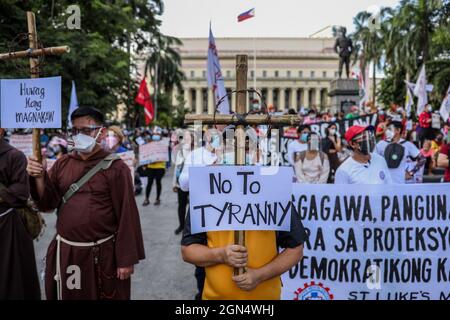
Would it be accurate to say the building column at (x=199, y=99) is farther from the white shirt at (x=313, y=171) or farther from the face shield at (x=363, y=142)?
the face shield at (x=363, y=142)

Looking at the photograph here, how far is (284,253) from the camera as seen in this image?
242 centimetres

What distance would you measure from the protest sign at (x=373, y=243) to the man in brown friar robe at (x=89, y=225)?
54.6 inches

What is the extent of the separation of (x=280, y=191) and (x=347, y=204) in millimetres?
1608

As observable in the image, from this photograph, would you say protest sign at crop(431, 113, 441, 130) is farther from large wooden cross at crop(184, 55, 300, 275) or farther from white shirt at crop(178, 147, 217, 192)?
large wooden cross at crop(184, 55, 300, 275)

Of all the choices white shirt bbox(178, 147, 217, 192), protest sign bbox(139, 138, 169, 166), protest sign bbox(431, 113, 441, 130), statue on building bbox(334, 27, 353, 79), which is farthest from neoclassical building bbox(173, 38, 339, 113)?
white shirt bbox(178, 147, 217, 192)

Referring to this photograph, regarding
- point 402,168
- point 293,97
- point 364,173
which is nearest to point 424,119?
point 402,168

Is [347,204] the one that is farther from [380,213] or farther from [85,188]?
[85,188]

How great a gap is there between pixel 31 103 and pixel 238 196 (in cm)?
179

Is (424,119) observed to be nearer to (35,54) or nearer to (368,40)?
(35,54)

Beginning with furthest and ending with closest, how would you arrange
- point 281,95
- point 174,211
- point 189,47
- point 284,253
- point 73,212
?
point 281,95
point 189,47
point 174,211
point 73,212
point 284,253

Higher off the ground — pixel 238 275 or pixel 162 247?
pixel 238 275

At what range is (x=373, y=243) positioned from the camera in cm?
363

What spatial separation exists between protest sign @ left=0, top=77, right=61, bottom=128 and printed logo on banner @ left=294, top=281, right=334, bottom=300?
2.31 meters
